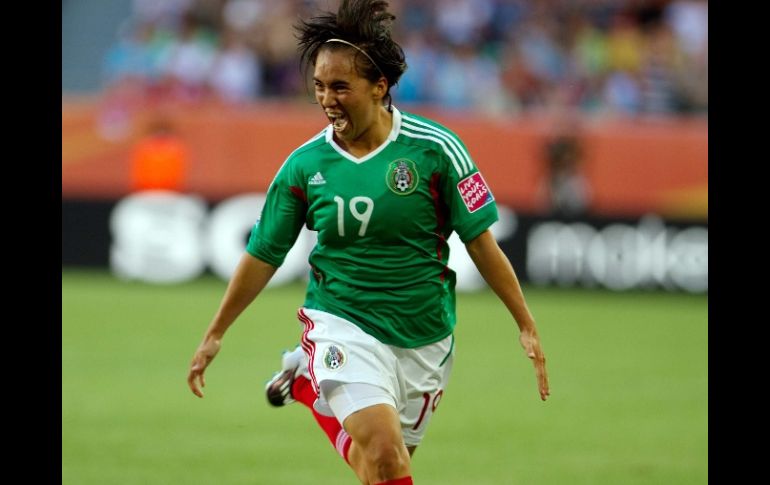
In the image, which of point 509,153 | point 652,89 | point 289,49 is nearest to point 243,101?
point 289,49

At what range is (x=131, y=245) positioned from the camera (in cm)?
1855

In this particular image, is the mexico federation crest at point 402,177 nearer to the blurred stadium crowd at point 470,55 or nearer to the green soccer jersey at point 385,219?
the green soccer jersey at point 385,219

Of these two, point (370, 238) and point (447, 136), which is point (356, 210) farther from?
point (447, 136)

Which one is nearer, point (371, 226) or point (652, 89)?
point (371, 226)

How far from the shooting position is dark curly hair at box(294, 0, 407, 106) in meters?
5.97

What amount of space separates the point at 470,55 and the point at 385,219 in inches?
631

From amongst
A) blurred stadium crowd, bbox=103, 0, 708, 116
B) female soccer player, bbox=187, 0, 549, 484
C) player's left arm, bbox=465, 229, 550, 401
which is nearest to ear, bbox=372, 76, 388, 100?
female soccer player, bbox=187, 0, 549, 484

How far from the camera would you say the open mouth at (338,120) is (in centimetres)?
598

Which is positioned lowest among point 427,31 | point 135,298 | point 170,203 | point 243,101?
point 135,298

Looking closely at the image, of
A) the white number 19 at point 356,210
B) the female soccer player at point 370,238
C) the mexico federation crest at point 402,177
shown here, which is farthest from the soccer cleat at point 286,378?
the mexico federation crest at point 402,177

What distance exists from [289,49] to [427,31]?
8.42 feet

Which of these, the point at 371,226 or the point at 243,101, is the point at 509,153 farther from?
the point at 371,226

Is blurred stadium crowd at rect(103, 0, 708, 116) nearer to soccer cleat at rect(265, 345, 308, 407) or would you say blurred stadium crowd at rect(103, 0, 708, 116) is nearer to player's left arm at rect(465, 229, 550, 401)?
soccer cleat at rect(265, 345, 308, 407)
